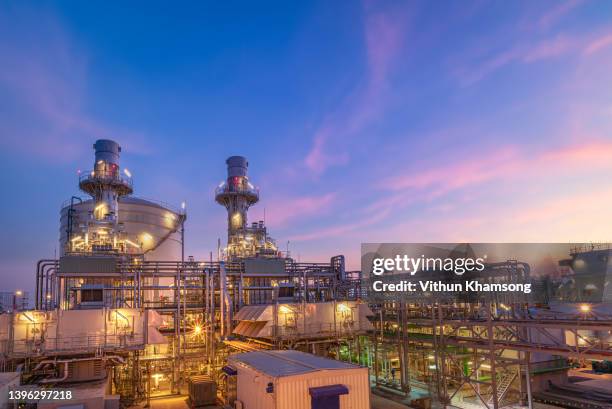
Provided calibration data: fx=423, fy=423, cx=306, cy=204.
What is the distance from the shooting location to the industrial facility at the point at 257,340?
18828mm

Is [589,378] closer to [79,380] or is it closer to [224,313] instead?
[224,313]

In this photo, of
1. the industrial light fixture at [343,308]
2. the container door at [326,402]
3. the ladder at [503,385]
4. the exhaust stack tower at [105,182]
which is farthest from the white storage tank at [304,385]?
the exhaust stack tower at [105,182]

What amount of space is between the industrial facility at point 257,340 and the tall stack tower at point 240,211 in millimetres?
450

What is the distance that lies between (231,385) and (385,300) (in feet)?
56.8

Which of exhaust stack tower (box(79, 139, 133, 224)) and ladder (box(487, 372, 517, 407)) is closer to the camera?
ladder (box(487, 372, 517, 407))

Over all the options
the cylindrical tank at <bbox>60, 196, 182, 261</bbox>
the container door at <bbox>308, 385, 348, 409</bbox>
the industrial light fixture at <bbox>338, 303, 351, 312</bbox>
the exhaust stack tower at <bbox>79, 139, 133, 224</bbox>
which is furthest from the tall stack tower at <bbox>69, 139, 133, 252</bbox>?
the container door at <bbox>308, 385, 348, 409</bbox>

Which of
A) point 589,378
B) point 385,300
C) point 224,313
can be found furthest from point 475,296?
point 224,313

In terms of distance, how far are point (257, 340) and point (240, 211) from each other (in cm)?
2072

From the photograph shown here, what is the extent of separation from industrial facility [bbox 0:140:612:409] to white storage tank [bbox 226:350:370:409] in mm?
47

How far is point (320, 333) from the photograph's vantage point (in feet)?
95.5

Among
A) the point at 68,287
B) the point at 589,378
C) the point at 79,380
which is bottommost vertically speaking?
the point at 589,378

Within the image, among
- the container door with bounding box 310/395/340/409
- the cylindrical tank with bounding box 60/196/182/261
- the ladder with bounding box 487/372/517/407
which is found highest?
the cylindrical tank with bounding box 60/196/182/261

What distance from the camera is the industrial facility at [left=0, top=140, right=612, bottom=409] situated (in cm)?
1883

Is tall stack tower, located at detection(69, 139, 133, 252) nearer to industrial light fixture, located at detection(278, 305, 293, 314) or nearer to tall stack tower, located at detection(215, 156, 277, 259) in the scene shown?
tall stack tower, located at detection(215, 156, 277, 259)
